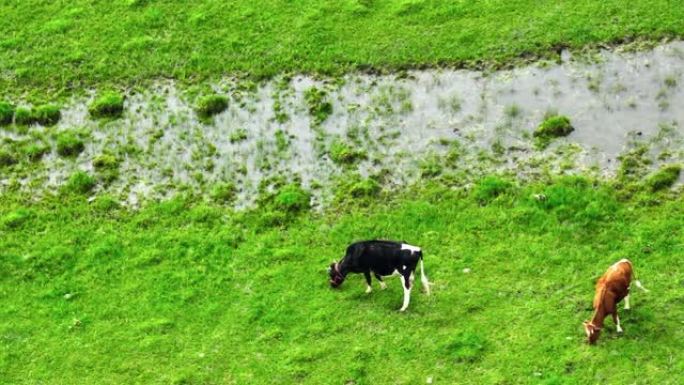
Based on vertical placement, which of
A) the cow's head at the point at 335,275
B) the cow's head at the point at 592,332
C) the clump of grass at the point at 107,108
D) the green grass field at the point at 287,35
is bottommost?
the cow's head at the point at 592,332

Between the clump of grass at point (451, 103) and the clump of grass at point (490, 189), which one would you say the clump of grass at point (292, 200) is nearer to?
the clump of grass at point (490, 189)

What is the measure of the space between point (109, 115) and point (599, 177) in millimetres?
15808

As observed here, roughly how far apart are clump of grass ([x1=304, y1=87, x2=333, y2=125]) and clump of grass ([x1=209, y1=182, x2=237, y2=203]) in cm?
372

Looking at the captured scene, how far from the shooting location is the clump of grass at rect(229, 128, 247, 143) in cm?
2789

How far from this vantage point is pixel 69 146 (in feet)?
92.8

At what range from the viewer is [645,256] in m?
21.8

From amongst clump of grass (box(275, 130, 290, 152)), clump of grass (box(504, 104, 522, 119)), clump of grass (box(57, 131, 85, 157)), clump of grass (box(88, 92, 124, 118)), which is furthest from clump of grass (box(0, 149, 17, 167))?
clump of grass (box(504, 104, 522, 119))

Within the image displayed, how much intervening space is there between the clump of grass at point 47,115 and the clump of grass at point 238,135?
249 inches

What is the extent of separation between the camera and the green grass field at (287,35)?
29.6 m

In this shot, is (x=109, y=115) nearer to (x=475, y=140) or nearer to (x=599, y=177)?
(x=475, y=140)

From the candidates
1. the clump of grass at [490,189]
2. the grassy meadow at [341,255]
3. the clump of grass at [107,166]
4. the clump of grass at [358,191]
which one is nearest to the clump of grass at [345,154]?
the grassy meadow at [341,255]

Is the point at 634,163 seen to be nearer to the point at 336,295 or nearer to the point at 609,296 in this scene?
the point at 609,296

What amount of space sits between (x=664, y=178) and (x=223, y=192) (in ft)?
40.3

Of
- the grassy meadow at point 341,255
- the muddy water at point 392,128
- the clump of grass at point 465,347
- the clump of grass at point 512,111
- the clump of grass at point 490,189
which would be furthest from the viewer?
the clump of grass at point 512,111
